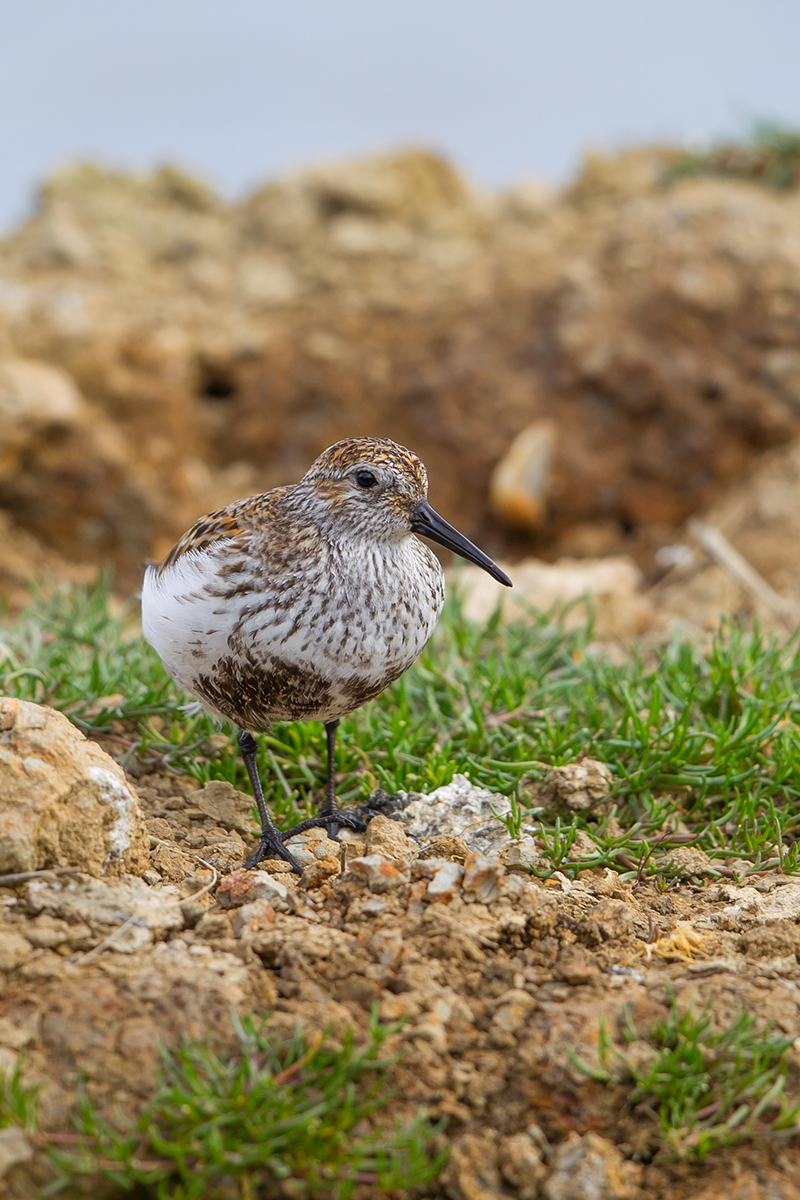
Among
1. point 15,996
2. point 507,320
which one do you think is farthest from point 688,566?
point 15,996

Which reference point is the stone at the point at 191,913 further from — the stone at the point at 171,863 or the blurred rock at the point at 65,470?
the blurred rock at the point at 65,470

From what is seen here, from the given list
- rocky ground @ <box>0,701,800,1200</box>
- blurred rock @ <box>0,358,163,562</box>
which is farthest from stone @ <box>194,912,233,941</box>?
blurred rock @ <box>0,358,163,562</box>

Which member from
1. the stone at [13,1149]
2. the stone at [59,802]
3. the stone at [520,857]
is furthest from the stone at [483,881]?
the stone at [13,1149]

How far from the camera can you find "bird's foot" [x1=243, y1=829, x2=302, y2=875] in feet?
11.6

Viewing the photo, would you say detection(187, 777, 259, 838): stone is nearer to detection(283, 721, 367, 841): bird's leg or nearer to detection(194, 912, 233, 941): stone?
detection(283, 721, 367, 841): bird's leg

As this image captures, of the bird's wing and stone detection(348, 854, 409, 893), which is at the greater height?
the bird's wing

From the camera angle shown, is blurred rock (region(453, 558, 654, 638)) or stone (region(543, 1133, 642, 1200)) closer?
stone (region(543, 1133, 642, 1200))

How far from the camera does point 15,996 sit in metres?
2.61

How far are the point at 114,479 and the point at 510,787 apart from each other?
189 inches

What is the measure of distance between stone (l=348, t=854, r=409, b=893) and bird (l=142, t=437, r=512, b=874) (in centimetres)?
53

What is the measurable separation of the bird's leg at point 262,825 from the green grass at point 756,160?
7189 mm

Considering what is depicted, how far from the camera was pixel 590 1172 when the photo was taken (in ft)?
7.54

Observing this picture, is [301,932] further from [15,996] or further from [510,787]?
[510,787]

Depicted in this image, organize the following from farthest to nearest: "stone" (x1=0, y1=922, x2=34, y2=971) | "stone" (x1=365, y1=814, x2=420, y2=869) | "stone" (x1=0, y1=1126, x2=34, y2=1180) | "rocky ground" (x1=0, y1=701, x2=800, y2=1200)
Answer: "stone" (x1=365, y1=814, x2=420, y2=869) < "stone" (x1=0, y1=922, x2=34, y2=971) < "rocky ground" (x1=0, y1=701, x2=800, y2=1200) < "stone" (x1=0, y1=1126, x2=34, y2=1180)
